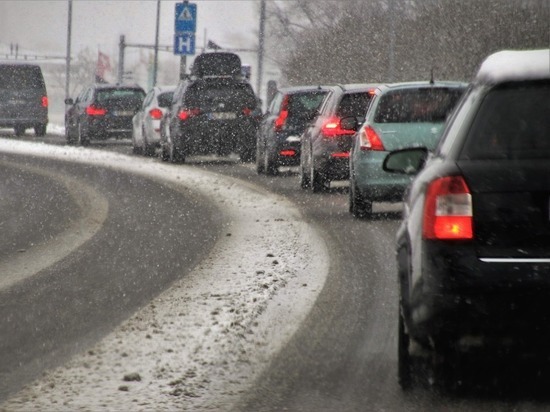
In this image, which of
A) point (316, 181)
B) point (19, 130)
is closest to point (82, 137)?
point (19, 130)

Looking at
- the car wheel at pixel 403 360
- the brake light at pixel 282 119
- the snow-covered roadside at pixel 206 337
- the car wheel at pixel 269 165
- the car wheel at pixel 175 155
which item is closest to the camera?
the snow-covered roadside at pixel 206 337

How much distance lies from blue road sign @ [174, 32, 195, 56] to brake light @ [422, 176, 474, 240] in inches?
1514

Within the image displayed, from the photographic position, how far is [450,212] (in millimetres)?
6293

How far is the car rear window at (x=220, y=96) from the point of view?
29.2 m

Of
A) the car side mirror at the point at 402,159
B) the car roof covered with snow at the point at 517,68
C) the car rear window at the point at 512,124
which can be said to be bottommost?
the car side mirror at the point at 402,159

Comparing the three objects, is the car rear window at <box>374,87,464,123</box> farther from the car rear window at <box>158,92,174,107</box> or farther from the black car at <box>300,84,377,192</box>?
the car rear window at <box>158,92,174,107</box>

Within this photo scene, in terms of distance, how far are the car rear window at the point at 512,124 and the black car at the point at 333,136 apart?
13.3 meters

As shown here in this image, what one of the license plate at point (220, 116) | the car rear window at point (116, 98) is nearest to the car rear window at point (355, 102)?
the license plate at point (220, 116)

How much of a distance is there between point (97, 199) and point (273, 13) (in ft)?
233

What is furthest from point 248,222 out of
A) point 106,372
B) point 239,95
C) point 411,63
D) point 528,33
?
point 411,63

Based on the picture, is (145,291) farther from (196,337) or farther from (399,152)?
(399,152)

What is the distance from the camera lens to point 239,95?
29.4 m

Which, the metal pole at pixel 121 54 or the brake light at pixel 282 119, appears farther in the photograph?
the metal pole at pixel 121 54

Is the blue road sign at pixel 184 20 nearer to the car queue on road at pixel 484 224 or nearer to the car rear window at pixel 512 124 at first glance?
the car queue on road at pixel 484 224
